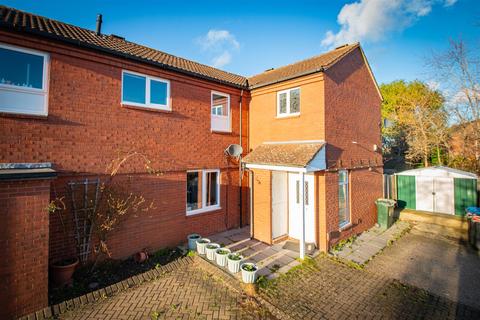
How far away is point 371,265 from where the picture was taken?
724 centimetres

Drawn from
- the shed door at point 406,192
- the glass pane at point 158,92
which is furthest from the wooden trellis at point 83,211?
the shed door at point 406,192

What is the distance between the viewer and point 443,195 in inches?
463

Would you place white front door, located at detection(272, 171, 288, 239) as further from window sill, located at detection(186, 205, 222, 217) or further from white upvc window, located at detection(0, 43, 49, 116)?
white upvc window, located at detection(0, 43, 49, 116)

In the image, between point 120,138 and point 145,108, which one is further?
point 145,108

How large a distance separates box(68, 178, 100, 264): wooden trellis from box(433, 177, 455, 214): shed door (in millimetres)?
15413

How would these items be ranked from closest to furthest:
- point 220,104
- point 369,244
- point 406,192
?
1. point 369,244
2. point 220,104
3. point 406,192

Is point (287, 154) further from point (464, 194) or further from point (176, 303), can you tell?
point (464, 194)

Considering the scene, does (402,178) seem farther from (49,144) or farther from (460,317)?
(49,144)

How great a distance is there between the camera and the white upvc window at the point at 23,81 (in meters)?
5.50

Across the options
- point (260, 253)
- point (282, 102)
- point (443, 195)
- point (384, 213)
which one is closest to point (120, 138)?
point (260, 253)

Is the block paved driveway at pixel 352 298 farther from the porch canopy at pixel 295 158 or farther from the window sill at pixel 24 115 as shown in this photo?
the window sill at pixel 24 115

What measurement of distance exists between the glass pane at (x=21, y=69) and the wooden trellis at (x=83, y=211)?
9.09 ft

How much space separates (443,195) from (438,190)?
1.01ft

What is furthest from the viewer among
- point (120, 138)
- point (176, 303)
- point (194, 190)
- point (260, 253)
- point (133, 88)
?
point (194, 190)
